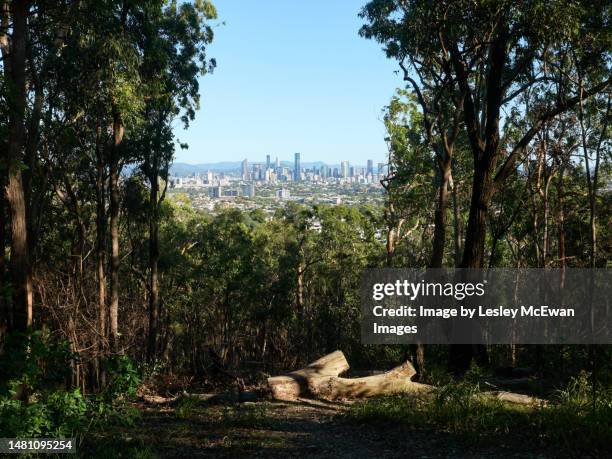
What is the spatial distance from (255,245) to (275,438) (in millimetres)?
21388

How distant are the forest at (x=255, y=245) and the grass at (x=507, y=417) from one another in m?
0.03

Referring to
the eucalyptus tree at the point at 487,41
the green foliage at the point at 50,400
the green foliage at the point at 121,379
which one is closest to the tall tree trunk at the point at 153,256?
the eucalyptus tree at the point at 487,41

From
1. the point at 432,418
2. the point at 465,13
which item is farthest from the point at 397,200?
the point at 432,418

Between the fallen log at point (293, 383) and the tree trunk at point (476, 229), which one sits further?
the tree trunk at point (476, 229)

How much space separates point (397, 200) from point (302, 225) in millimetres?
6777

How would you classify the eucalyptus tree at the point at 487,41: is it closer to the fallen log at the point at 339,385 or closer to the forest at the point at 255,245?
the forest at the point at 255,245

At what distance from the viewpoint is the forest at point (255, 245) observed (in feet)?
24.0

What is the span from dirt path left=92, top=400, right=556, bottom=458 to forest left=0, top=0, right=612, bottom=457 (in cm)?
4

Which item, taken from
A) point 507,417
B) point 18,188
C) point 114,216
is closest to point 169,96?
point 114,216

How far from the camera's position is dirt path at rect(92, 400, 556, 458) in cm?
689

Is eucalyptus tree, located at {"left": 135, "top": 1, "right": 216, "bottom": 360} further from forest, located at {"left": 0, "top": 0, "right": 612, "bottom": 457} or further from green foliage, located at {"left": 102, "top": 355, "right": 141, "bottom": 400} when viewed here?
green foliage, located at {"left": 102, "top": 355, "right": 141, "bottom": 400}

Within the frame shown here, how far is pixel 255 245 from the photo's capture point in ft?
94.8

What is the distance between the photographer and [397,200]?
22.3 m

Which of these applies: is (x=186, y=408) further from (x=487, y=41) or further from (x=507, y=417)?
(x=487, y=41)
